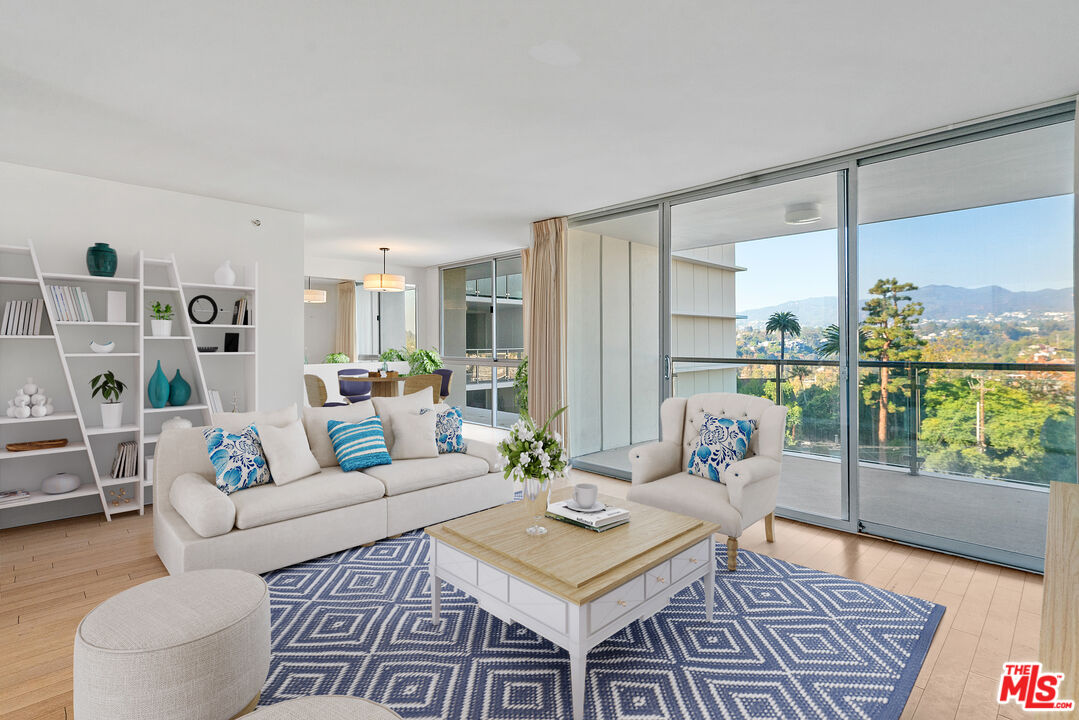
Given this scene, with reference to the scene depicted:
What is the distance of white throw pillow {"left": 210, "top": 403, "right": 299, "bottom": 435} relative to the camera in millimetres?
3283

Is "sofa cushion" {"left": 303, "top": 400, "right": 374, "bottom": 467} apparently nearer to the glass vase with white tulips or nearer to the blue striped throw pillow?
the blue striped throw pillow

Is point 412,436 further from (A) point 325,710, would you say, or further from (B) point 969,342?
(B) point 969,342

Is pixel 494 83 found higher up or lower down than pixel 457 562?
higher up

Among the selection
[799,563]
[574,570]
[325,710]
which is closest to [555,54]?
[574,570]

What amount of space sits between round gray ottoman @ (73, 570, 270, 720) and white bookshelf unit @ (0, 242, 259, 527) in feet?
9.06

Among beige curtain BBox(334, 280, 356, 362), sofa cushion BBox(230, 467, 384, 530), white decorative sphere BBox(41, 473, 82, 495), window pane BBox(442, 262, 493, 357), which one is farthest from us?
beige curtain BBox(334, 280, 356, 362)

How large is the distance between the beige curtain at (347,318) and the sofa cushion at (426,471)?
5.41m

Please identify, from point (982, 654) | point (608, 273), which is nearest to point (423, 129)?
point (608, 273)

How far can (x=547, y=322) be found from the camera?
5781 mm

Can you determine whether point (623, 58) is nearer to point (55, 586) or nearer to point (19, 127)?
point (19, 127)

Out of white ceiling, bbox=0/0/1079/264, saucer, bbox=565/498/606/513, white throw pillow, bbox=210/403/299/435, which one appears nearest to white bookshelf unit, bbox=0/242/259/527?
white ceiling, bbox=0/0/1079/264

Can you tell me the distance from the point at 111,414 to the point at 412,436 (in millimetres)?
2310

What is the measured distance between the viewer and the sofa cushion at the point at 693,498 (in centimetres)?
291

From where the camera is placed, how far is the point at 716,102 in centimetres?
291
